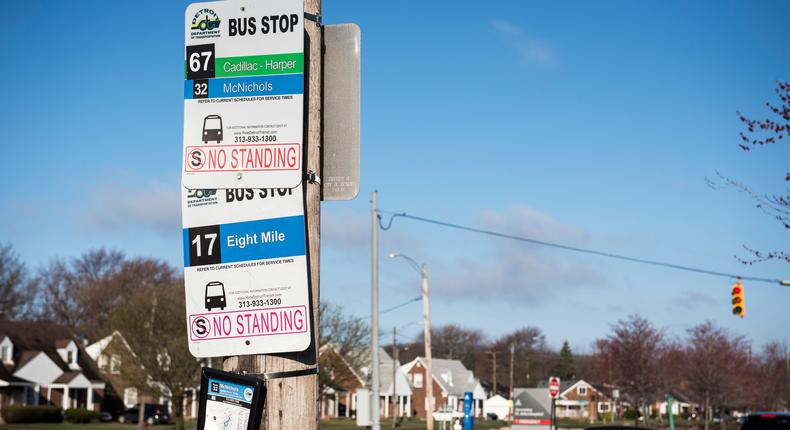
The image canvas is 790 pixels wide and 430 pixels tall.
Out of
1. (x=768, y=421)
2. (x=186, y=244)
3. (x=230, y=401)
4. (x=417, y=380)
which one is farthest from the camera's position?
(x=417, y=380)

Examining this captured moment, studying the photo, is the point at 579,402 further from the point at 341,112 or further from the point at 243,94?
the point at 243,94

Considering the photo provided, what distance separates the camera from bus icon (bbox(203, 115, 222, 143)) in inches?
156

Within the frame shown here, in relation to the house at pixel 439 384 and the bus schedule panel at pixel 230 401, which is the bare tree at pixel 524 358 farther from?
the bus schedule panel at pixel 230 401

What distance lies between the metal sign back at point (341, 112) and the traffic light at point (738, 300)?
98.2ft

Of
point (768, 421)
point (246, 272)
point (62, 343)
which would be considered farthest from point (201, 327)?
point (62, 343)

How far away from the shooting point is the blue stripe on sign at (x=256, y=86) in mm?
4000

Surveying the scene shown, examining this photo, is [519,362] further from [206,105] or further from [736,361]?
[206,105]

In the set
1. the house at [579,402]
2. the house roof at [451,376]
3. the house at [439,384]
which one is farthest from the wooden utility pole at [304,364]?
the house at [579,402]

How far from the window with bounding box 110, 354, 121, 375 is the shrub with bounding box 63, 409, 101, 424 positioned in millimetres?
15314

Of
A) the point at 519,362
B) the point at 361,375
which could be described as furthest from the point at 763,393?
the point at 519,362

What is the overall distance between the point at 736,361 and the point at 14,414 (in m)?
48.4

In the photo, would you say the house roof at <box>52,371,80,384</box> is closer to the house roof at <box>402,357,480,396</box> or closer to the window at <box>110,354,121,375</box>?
the window at <box>110,354,121,375</box>

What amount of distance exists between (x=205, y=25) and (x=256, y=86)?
1.36ft

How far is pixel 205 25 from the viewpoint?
414 cm
